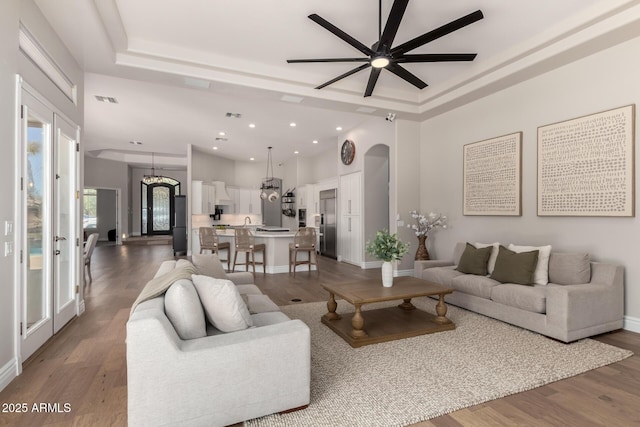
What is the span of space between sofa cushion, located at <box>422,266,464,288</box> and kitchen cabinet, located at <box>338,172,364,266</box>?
273cm

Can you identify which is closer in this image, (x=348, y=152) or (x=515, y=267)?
(x=515, y=267)

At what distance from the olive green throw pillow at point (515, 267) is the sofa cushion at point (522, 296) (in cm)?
11

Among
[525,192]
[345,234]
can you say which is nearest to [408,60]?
[525,192]

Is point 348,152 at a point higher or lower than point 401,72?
lower

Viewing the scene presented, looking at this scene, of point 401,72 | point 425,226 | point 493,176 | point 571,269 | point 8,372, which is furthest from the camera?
point 425,226

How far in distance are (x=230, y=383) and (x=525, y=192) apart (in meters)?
4.48

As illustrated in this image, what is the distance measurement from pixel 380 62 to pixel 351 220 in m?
4.85

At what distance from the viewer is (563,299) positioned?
121 inches

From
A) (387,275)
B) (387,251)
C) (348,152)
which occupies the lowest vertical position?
(387,275)

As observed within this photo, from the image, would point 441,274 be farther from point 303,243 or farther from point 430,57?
point 303,243

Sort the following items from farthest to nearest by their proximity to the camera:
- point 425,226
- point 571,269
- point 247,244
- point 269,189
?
point 269,189 → point 247,244 → point 425,226 → point 571,269

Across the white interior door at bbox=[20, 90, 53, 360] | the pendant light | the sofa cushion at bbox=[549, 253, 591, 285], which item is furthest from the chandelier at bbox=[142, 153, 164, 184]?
the sofa cushion at bbox=[549, 253, 591, 285]

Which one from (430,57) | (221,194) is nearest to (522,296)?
(430,57)

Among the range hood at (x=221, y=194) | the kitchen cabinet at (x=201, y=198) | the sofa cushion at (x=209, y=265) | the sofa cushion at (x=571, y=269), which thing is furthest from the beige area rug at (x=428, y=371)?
the range hood at (x=221, y=194)
